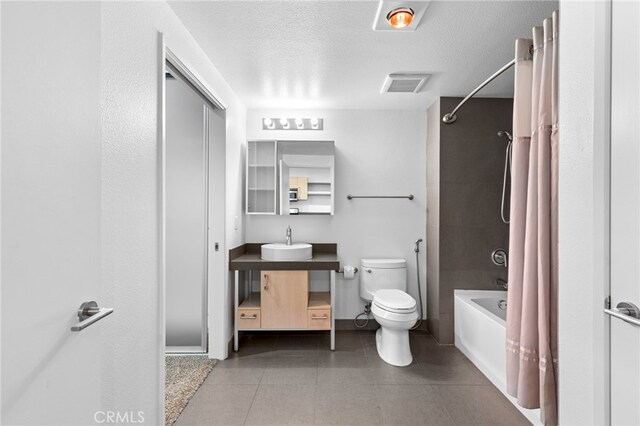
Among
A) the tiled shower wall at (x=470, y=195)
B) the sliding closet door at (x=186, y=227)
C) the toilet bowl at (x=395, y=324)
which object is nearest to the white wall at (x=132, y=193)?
the sliding closet door at (x=186, y=227)

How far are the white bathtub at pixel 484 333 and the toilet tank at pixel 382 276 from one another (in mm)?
515

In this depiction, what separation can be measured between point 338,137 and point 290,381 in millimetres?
2313

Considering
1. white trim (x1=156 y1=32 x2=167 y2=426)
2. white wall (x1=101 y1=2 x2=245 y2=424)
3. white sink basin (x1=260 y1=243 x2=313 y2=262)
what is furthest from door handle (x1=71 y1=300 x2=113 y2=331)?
white sink basin (x1=260 y1=243 x2=313 y2=262)

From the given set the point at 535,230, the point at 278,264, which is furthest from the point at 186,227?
the point at 535,230

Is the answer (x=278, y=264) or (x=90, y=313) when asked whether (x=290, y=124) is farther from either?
(x=90, y=313)

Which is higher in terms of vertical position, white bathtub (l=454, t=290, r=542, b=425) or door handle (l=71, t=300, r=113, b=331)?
door handle (l=71, t=300, r=113, b=331)

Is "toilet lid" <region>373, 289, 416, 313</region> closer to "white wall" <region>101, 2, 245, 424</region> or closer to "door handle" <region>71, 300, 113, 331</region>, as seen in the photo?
"white wall" <region>101, 2, 245, 424</region>

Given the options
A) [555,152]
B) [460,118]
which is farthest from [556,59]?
[460,118]

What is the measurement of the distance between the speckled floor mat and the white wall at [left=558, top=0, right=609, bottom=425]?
2015 mm

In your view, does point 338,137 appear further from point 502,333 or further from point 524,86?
point 502,333

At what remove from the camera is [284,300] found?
271 cm

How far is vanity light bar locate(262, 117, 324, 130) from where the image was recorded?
3.13m

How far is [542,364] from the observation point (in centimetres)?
136

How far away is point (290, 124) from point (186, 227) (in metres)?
1.45
